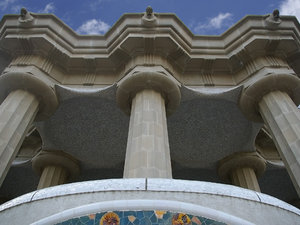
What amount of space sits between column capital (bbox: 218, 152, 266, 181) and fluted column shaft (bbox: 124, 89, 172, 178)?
679 centimetres

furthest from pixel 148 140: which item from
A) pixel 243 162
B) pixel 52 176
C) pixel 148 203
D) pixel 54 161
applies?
pixel 243 162

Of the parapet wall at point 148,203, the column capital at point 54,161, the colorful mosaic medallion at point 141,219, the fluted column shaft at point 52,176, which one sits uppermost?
the column capital at point 54,161

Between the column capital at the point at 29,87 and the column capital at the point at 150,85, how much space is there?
8.94 ft

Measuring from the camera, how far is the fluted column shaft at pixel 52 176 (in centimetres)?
1423

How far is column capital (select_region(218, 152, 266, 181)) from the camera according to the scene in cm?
1514

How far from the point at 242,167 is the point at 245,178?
72cm

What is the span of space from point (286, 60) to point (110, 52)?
747 centimetres

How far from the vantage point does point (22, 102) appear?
10.3 metres

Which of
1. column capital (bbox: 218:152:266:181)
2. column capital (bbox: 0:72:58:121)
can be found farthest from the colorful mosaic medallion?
column capital (bbox: 218:152:266:181)

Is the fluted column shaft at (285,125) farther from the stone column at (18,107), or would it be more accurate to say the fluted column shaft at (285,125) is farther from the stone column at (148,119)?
the stone column at (18,107)

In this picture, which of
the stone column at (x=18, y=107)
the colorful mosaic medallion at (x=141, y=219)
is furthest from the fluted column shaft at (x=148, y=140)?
the colorful mosaic medallion at (x=141, y=219)

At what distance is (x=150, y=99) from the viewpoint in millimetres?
10273

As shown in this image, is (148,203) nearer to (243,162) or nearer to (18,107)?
(18,107)

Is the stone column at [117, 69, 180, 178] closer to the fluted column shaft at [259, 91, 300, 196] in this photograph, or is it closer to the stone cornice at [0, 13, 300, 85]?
the stone cornice at [0, 13, 300, 85]
